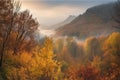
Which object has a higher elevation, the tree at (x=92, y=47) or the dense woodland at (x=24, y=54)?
the dense woodland at (x=24, y=54)

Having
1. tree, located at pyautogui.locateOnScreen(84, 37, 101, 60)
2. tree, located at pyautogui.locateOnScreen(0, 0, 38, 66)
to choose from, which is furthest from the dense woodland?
tree, located at pyautogui.locateOnScreen(84, 37, 101, 60)

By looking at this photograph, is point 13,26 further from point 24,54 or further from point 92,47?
point 92,47

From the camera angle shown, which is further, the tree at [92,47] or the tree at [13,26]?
the tree at [92,47]

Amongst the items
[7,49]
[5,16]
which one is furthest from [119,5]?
[7,49]

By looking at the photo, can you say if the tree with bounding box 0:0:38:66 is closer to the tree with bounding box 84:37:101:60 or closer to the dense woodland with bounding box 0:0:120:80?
the dense woodland with bounding box 0:0:120:80

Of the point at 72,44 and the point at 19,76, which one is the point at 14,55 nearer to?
the point at 19,76

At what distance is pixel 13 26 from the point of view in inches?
2330

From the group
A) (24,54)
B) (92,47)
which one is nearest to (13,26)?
(24,54)

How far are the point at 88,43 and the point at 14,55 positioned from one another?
12668cm

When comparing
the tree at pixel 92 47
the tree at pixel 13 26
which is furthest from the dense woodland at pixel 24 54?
the tree at pixel 92 47

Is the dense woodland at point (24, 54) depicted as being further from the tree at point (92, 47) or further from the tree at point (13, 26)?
the tree at point (92, 47)

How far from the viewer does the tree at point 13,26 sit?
53.7 metres

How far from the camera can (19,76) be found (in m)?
54.9

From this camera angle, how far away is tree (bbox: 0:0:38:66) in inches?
2115
